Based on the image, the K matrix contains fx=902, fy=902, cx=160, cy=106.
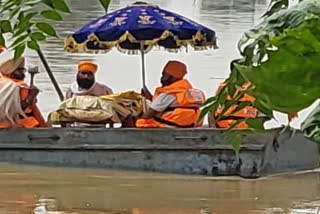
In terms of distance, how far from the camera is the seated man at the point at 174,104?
841 cm

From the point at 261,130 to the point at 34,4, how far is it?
32 centimetres

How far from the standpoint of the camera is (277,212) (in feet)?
20.7

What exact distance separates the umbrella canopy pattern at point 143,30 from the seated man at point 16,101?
97 cm

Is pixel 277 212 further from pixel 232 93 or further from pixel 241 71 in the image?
pixel 241 71

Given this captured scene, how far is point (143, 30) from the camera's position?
9.08 metres

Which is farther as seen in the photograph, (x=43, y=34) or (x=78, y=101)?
(x=78, y=101)

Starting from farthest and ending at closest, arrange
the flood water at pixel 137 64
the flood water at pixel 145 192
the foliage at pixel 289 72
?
1. the flood water at pixel 137 64
2. the flood water at pixel 145 192
3. the foliage at pixel 289 72

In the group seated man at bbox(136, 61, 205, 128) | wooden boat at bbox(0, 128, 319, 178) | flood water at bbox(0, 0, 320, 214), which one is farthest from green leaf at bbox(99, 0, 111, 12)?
seated man at bbox(136, 61, 205, 128)

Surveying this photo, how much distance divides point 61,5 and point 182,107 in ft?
24.0

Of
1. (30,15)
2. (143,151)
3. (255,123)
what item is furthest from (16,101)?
(255,123)

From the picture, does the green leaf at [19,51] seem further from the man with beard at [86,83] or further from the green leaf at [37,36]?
the man with beard at [86,83]

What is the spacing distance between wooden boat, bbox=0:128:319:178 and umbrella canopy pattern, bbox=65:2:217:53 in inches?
51.0

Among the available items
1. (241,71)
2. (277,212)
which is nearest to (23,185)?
(277,212)

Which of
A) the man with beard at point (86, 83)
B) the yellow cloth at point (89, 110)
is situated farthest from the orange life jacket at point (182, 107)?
the man with beard at point (86, 83)
